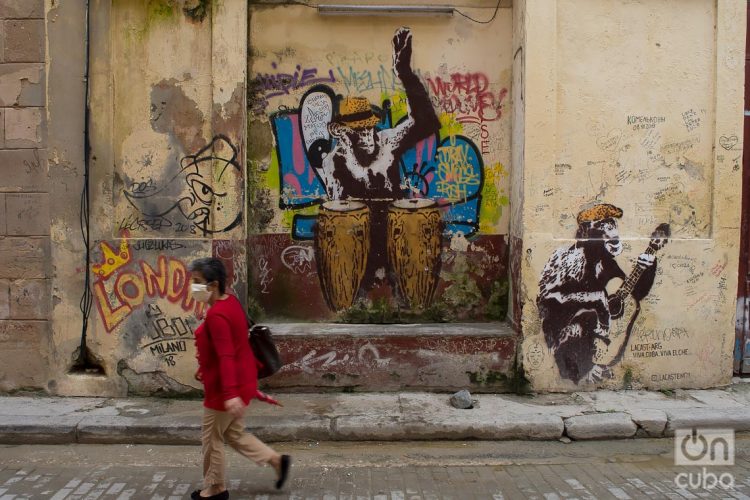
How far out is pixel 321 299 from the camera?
23.0ft

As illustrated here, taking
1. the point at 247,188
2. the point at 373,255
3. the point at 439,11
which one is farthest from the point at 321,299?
the point at 439,11

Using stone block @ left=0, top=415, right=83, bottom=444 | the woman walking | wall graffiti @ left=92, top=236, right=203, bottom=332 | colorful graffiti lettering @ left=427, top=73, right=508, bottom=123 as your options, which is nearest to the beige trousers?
the woman walking

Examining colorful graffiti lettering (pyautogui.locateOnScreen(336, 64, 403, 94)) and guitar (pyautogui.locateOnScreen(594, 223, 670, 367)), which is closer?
guitar (pyautogui.locateOnScreen(594, 223, 670, 367))

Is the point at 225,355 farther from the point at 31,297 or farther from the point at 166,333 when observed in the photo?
the point at 31,297

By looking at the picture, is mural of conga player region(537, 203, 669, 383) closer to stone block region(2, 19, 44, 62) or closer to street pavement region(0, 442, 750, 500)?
street pavement region(0, 442, 750, 500)

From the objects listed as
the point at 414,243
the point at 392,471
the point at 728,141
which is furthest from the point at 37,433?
the point at 728,141

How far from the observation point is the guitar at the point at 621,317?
6.54 meters

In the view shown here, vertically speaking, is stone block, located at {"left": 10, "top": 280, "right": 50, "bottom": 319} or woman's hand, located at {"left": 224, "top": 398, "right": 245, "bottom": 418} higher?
stone block, located at {"left": 10, "top": 280, "right": 50, "bottom": 319}

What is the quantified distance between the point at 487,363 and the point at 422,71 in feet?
9.93

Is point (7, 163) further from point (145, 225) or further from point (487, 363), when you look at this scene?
point (487, 363)

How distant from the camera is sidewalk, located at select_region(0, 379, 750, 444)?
5602 mm

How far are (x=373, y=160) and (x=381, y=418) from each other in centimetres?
265

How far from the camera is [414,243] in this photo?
6988 millimetres

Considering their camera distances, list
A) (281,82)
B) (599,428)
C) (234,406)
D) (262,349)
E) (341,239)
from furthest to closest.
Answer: (341,239), (281,82), (599,428), (262,349), (234,406)
